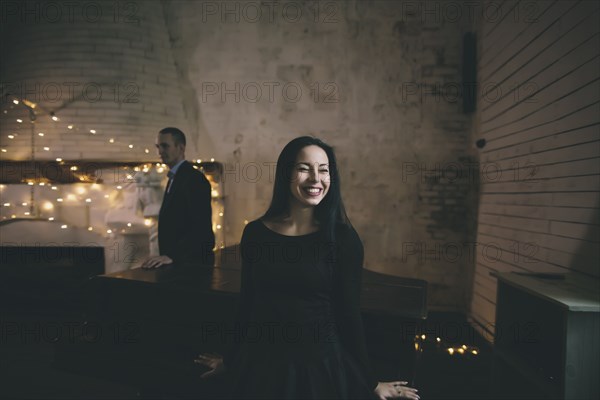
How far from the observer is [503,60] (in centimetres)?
325

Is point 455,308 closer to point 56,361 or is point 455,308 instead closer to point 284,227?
point 284,227

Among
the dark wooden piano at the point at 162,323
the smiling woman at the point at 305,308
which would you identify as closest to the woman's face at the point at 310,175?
the smiling woman at the point at 305,308

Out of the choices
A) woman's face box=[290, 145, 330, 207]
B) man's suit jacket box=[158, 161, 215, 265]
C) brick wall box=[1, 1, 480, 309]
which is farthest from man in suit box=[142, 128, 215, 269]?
brick wall box=[1, 1, 480, 309]

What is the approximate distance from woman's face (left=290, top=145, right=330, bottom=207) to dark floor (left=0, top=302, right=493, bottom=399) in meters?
0.67

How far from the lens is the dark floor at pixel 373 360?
1.44m

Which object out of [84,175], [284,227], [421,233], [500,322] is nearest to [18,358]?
[84,175]

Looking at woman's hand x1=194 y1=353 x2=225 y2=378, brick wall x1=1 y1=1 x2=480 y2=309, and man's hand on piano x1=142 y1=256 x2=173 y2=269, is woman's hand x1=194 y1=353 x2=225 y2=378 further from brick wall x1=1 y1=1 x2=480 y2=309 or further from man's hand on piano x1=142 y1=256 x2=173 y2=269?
brick wall x1=1 y1=1 x2=480 y2=309

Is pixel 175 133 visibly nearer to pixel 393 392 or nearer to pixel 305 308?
pixel 305 308

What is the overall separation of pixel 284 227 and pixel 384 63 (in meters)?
3.60

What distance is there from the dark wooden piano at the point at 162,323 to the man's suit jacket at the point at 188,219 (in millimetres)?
490

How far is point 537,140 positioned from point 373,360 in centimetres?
243

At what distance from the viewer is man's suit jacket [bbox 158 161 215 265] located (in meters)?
2.41

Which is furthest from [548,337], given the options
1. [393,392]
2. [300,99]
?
[300,99]

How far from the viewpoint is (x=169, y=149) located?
2.67 metres
